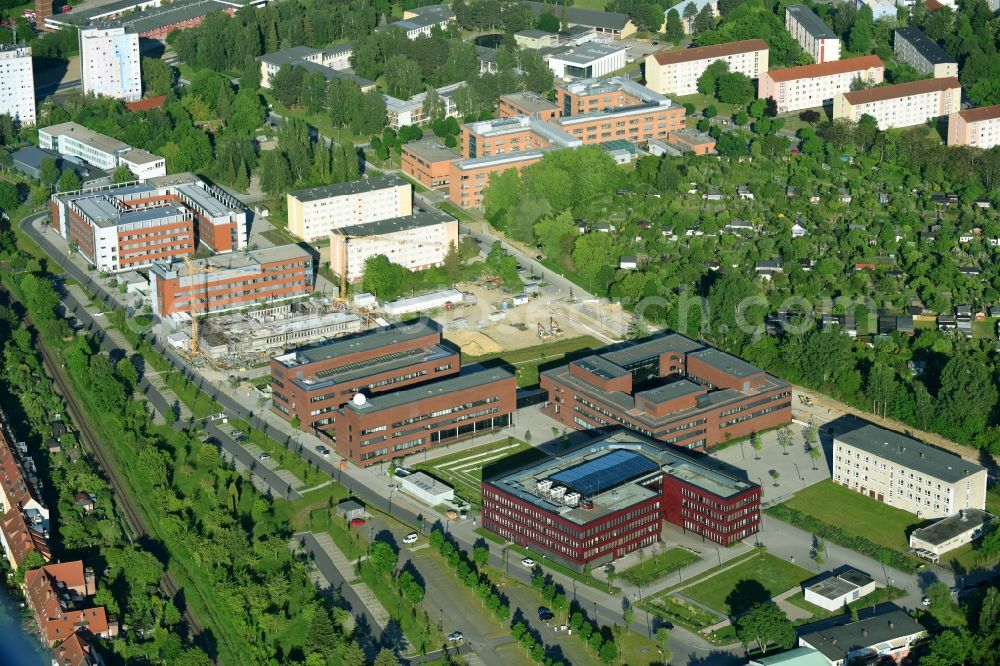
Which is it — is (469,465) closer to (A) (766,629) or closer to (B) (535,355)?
(B) (535,355)

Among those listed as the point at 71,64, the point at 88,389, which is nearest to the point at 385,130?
the point at 71,64

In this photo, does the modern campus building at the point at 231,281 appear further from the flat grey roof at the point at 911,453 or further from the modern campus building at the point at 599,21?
the modern campus building at the point at 599,21

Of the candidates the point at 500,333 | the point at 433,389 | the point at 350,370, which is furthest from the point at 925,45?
the point at 350,370

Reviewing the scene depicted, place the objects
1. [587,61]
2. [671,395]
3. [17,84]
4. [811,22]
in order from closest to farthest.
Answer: [671,395] → [17,84] → [587,61] → [811,22]

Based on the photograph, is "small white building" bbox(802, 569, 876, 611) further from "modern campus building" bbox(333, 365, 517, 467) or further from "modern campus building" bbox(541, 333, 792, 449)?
"modern campus building" bbox(333, 365, 517, 467)

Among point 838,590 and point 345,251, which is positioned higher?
point 345,251

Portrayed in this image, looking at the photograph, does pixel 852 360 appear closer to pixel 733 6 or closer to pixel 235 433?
pixel 235 433
